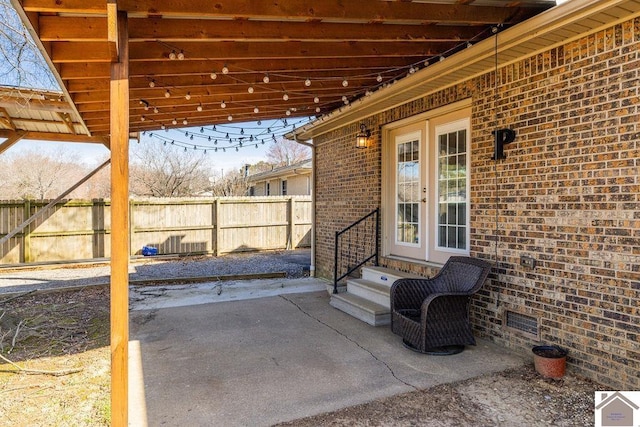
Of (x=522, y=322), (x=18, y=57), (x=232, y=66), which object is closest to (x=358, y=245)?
(x=522, y=322)

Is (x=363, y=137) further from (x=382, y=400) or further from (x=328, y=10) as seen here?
(x=382, y=400)

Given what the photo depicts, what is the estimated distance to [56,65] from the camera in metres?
4.08

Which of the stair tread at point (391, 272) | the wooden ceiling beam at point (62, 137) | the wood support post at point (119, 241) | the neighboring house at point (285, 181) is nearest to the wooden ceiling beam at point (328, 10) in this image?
the wood support post at point (119, 241)

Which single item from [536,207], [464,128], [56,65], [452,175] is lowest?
[536,207]

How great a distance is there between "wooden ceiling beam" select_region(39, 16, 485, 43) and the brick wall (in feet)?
3.09

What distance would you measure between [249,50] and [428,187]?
2.99 metres

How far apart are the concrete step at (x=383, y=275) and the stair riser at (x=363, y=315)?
58 cm

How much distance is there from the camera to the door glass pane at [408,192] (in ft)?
18.8

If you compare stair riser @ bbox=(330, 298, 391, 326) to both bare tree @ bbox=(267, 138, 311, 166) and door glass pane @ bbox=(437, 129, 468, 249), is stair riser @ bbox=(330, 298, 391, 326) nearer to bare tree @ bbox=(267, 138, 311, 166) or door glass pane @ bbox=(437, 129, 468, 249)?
door glass pane @ bbox=(437, 129, 468, 249)

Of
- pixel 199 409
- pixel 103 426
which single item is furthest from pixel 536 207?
pixel 103 426

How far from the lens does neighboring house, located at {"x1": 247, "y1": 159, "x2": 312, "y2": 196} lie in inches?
671

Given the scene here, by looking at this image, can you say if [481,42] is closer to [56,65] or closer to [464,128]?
[464,128]

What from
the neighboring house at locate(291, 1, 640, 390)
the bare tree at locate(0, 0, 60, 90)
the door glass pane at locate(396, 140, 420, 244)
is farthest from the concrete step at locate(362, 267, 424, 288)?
the bare tree at locate(0, 0, 60, 90)

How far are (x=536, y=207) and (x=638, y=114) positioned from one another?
3.63ft
